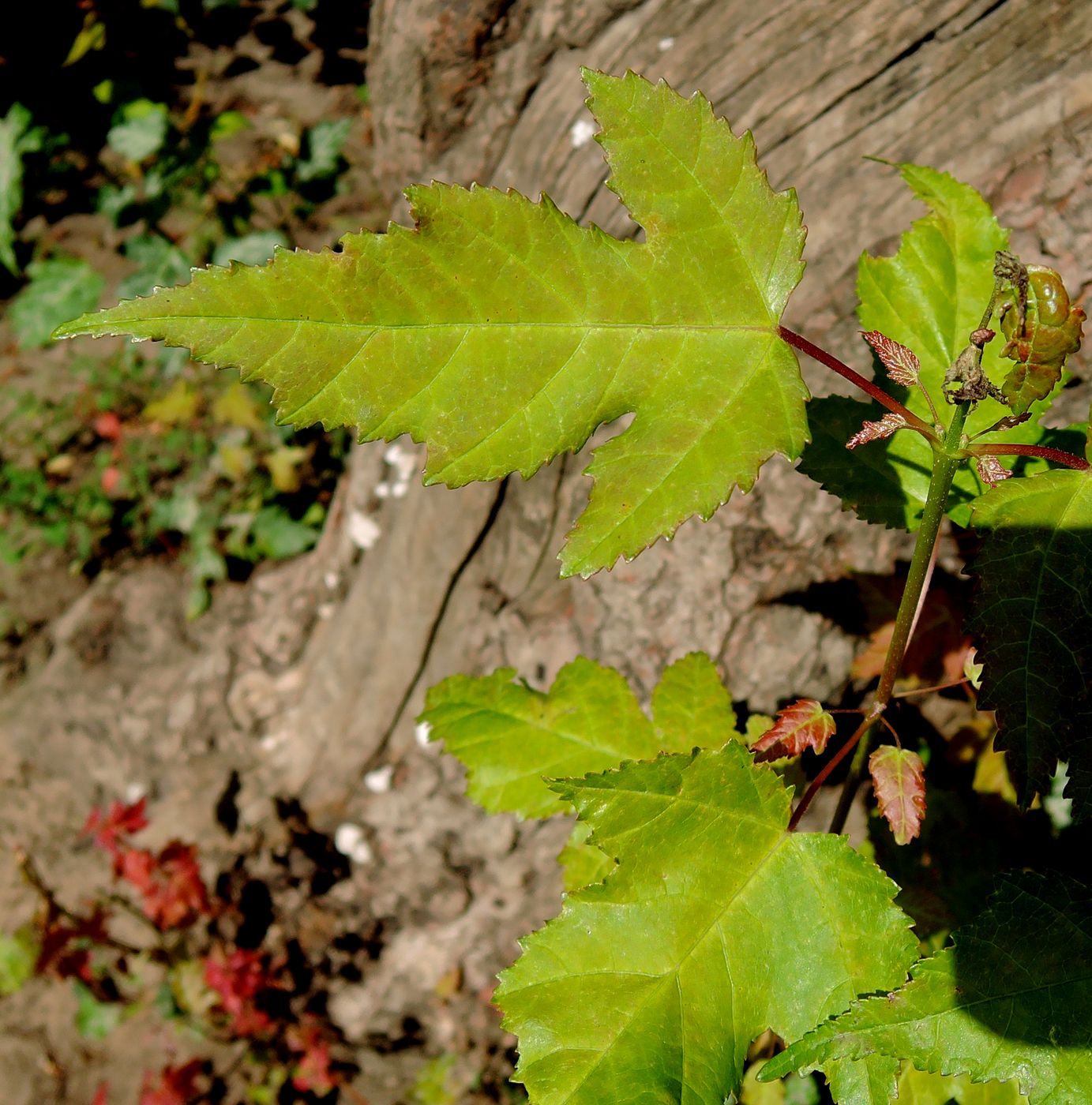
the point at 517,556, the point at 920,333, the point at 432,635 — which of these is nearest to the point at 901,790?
the point at 920,333

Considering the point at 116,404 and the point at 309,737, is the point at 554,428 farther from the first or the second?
the point at 116,404

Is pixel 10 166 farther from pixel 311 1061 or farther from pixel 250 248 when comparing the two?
pixel 311 1061

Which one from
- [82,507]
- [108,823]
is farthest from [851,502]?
[82,507]

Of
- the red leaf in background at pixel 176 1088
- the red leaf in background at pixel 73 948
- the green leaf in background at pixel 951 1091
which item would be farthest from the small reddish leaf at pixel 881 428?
the red leaf in background at pixel 176 1088

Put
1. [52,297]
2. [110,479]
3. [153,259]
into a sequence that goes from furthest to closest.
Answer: [110,479]
[52,297]
[153,259]

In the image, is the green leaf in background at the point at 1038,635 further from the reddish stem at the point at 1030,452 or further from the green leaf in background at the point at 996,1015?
the green leaf in background at the point at 996,1015

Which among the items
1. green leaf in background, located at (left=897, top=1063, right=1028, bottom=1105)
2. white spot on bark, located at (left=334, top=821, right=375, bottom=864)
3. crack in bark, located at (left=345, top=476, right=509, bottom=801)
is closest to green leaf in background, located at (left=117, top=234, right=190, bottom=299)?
crack in bark, located at (left=345, top=476, right=509, bottom=801)
